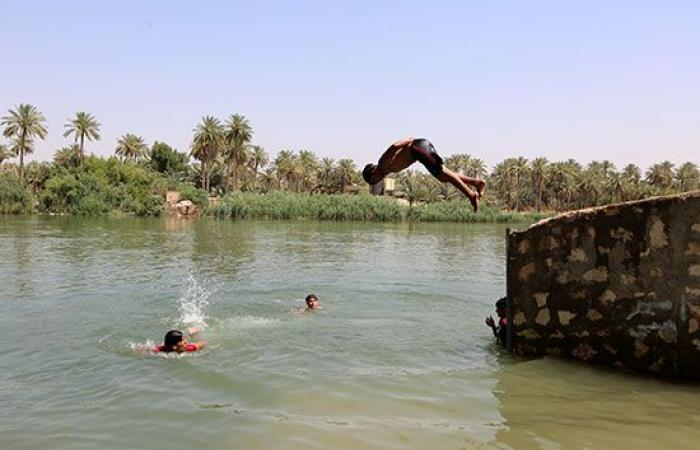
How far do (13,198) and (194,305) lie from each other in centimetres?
7051

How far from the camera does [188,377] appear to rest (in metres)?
9.42

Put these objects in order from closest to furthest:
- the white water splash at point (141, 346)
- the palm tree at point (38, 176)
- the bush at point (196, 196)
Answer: the white water splash at point (141, 346), the bush at point (196, 196), the palm tree at point (38, 176)

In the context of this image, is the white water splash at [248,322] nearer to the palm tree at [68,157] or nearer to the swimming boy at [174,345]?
the swimming boy at [174,345]

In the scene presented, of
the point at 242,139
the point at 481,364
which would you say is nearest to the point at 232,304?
the point at 481,364

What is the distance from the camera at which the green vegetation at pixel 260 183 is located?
258 ft

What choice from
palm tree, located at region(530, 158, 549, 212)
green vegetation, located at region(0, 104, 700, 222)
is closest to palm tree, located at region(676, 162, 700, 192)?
green vegetation, located at region(0, 104, 700, 222)

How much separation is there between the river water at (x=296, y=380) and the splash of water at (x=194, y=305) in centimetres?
6

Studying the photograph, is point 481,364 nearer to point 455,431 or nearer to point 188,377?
point 455,431

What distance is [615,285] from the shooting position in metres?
8.84

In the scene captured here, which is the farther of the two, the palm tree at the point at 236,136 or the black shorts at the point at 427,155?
the palm tree at the point at 236,136

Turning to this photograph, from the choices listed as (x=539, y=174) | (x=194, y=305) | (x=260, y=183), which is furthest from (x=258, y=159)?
(x=194, y=305)

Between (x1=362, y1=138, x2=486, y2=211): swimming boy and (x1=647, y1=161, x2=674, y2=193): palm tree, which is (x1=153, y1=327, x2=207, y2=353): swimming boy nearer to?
(x1=362, y1=138, x2=486, y2=211): swimming boy

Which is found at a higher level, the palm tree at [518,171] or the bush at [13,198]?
the palm tree at [518,171]

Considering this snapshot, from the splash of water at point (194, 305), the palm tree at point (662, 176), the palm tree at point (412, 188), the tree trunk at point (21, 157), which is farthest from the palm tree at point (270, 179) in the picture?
the splash of water at point (194, 305)
